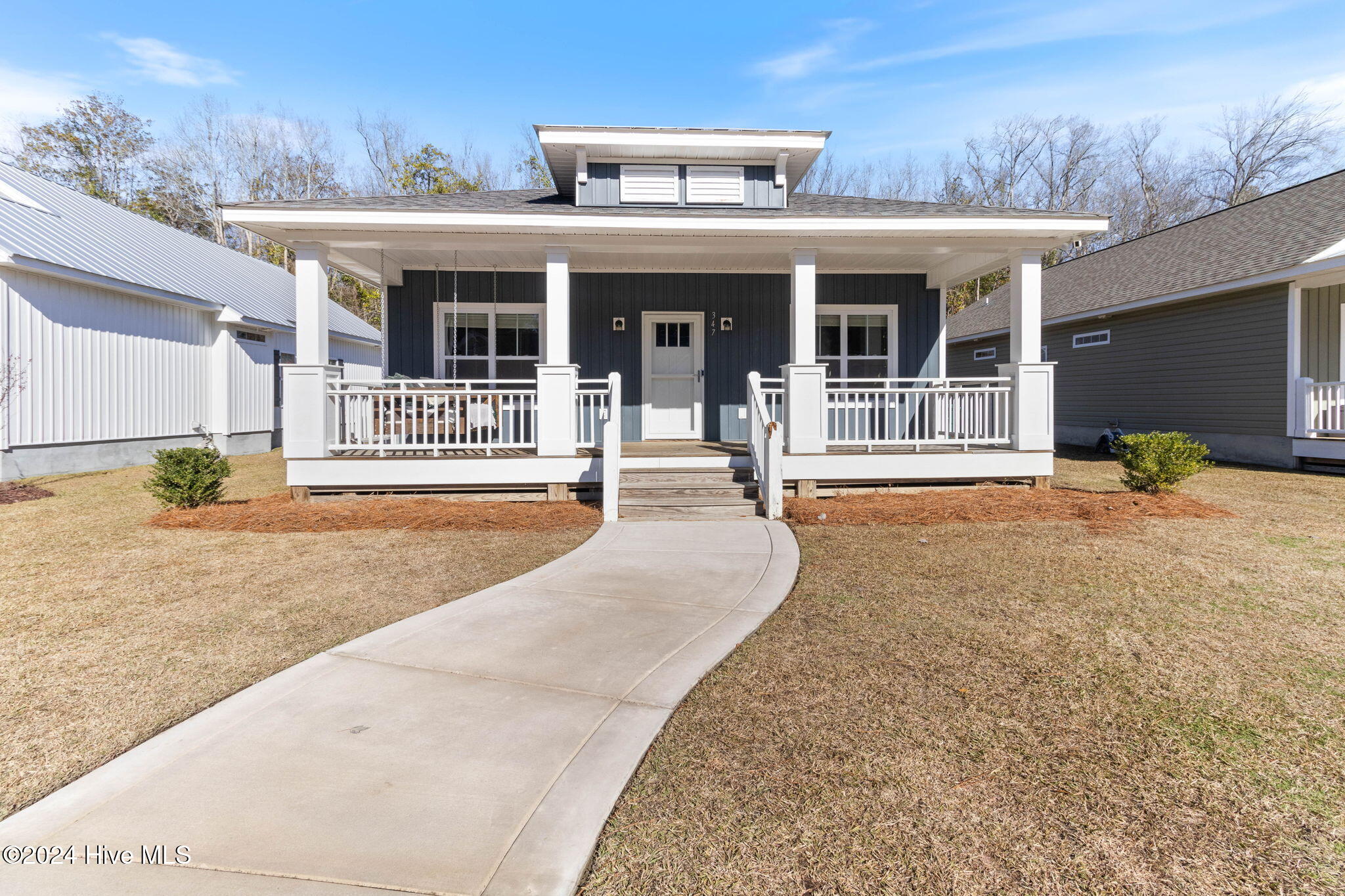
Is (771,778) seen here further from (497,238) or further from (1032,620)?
(497,238)

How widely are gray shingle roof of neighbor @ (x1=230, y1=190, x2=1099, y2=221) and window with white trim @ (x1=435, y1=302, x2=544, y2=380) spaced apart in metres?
1.63

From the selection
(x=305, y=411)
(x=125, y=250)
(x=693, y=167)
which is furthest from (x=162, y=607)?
(x=125, y=250)

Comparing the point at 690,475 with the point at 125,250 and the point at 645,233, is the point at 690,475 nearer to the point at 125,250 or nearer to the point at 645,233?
the point at 645,233

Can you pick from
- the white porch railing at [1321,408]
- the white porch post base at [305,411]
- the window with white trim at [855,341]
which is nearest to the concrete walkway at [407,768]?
the white porch post base at [305,411]

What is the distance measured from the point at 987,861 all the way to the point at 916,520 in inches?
205

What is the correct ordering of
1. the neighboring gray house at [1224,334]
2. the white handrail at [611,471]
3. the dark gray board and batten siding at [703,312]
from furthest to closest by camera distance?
the neighboring gray house at [1224,334] → the dark gray board and batten siding at [703,312] → the white handrail at [611,471]

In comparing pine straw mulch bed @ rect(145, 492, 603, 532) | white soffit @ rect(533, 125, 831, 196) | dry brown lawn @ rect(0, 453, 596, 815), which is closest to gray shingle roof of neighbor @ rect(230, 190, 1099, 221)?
white soffit @ rect(533, 125, 831, 196)

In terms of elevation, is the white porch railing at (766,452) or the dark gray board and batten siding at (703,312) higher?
the dark gray board and batten siding at (703,312)

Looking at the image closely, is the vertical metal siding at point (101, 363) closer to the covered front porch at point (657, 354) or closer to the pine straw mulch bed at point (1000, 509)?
the covered front porch at point (657, 354)

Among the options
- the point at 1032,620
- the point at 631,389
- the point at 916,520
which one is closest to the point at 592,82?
the point at 631,389

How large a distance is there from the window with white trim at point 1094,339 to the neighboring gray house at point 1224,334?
0.10 feet

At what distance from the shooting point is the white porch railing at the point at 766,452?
6.92 m

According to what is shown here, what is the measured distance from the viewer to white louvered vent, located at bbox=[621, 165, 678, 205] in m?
9.57

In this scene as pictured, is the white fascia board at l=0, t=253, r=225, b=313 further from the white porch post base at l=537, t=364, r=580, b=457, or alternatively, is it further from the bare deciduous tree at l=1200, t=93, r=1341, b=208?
the bare deciduous tree at l=1200, t=93, r=1341, b=208
